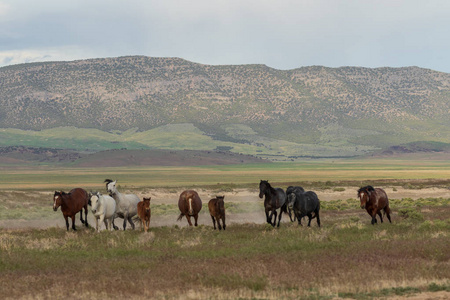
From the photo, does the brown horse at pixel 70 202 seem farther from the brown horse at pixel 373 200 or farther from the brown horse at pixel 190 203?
the brown horse at pixel 373 200

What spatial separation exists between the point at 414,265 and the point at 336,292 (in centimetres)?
373

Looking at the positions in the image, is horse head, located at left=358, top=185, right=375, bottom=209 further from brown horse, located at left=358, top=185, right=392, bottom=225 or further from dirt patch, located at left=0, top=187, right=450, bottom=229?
dirt patch, located at left=0, top=187, right=450, bottom=229

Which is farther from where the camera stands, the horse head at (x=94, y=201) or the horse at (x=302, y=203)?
the horse at (x=302, y=203)

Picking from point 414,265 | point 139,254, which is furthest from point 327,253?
point 139,254

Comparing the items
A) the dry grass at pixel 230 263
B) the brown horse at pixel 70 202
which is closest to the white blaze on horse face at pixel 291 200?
the dry grass at pixel 230 263

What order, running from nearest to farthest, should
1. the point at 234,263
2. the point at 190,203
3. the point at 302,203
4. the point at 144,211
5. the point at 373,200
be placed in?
the point at 234,263, the point at 144,211, the point at 373,200, the point at 302,203, the point at 190,203

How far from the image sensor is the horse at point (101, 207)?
26.3 m

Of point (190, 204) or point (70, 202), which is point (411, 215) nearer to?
point (190, 204)

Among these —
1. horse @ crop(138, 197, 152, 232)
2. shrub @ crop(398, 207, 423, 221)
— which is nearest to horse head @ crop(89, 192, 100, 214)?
horse @ crop(138, 197, 152, 232)

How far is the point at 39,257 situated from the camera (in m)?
19.0

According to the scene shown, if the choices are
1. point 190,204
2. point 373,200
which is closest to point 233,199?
point 190,204

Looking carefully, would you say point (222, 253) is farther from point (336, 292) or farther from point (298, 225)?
point (298, 225)

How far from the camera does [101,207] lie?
26625mm

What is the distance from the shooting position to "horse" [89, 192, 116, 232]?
86.3ft
